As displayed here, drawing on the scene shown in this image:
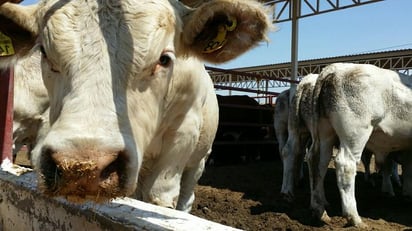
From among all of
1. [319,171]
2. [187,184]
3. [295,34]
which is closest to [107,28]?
[187,184]

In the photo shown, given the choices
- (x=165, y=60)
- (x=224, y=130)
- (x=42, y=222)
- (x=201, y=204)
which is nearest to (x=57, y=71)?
(x=165, y=60)

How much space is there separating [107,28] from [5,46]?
96 centimetres

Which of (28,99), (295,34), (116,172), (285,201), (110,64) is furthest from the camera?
(295,34)

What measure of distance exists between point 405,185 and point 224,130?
423 cm

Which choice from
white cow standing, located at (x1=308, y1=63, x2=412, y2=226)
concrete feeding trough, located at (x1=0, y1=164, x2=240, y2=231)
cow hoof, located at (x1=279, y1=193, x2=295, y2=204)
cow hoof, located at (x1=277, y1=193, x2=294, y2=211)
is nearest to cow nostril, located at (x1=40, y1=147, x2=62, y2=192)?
concrete feeding trough, located at (x1=0, y1=164, x2=240, y2=231)

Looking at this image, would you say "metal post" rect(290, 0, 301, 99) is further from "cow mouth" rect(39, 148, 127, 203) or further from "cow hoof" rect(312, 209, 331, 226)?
"cow mouth" rect(39, 148, 127, 203)

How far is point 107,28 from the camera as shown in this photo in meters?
1.84

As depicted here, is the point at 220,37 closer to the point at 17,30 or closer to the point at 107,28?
the point at 107,28

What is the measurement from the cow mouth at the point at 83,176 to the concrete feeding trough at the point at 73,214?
0.18 meters

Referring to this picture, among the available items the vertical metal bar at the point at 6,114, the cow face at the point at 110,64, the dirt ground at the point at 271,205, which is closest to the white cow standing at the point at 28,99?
the vertical metal bar at the point at 6,114

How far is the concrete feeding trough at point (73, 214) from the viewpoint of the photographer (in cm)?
161

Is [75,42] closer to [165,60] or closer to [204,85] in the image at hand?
[165,60]

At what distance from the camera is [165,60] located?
202cm

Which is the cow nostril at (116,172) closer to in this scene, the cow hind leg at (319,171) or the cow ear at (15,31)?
the cow ear at (15,31)
